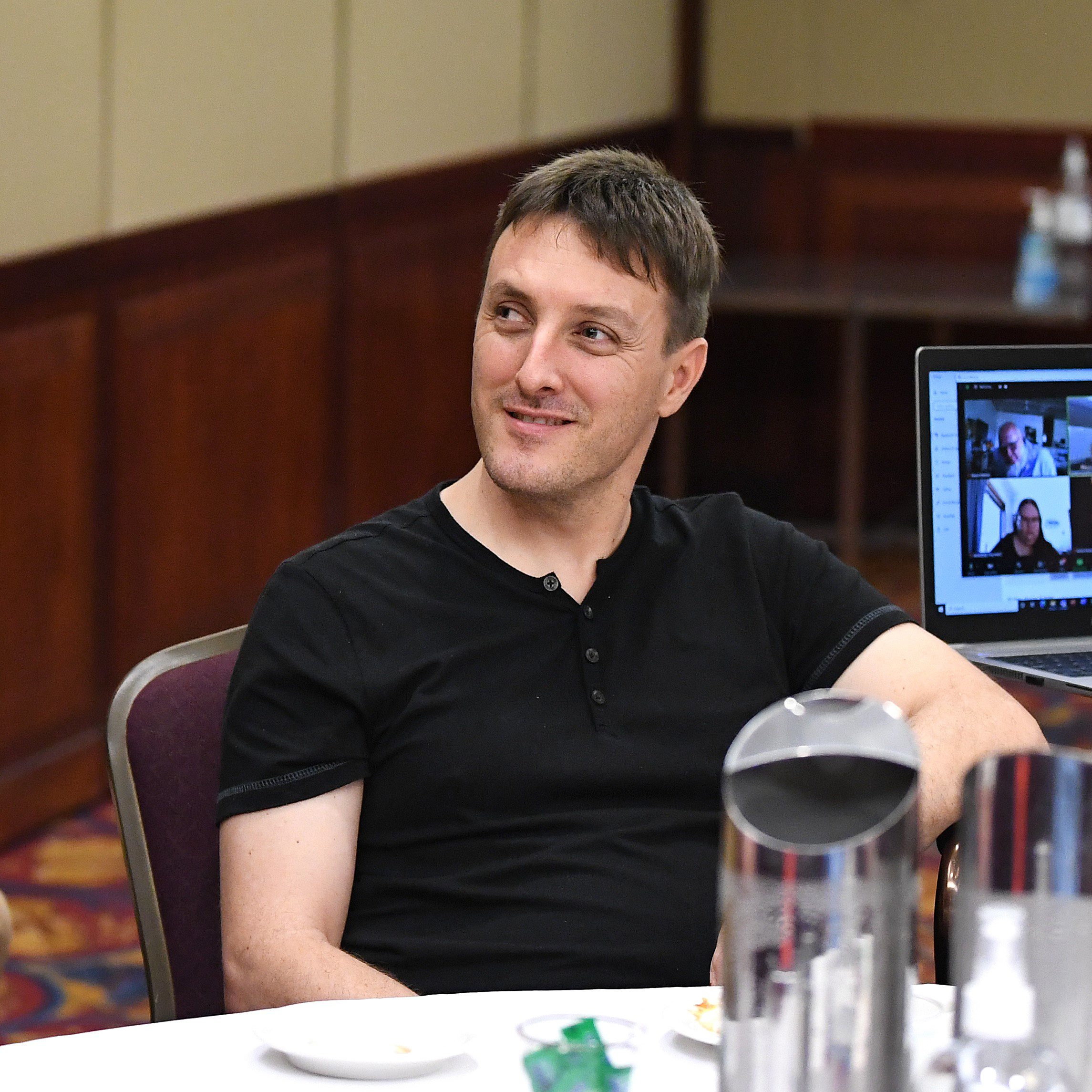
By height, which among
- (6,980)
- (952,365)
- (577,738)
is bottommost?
(6,980)

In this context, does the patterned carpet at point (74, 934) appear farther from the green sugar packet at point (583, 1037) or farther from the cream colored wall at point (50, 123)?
the green sugar packet at point (583, 1037)

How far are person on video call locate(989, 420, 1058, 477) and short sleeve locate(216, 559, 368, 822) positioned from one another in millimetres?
906

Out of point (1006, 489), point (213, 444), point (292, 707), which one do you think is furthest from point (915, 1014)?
point (213, 444)

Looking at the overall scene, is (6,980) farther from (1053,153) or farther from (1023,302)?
(1053,153)

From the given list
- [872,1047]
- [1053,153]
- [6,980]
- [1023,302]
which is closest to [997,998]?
[872,1047]

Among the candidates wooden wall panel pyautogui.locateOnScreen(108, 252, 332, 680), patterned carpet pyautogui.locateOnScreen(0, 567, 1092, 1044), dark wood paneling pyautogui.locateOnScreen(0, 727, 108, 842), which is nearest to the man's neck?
patterned carpet pyautogui.locateOnScreen(0, 567, 1092, 1044)

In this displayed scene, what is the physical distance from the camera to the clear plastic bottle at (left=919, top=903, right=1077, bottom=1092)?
85 cm

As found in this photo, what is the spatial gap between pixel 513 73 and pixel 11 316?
2294mm

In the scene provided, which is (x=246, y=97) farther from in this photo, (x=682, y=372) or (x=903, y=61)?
(x=903, y=61)

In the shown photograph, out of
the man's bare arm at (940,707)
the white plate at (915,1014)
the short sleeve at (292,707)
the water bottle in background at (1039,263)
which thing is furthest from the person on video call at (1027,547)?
the water bottle in background at (1039,263)

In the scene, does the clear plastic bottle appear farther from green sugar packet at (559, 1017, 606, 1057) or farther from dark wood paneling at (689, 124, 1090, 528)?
dark wood paneling at (689, 124, 1090, 528)

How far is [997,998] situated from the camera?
0.85 metres

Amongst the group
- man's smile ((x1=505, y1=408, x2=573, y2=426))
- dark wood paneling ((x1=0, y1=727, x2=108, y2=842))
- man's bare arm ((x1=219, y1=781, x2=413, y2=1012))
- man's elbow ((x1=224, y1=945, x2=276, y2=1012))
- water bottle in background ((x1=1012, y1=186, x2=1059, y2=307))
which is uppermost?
water bottle in background ((x1=1012, y1=186, x2=1059, y2=307))

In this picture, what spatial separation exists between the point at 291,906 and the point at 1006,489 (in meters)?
1.08
